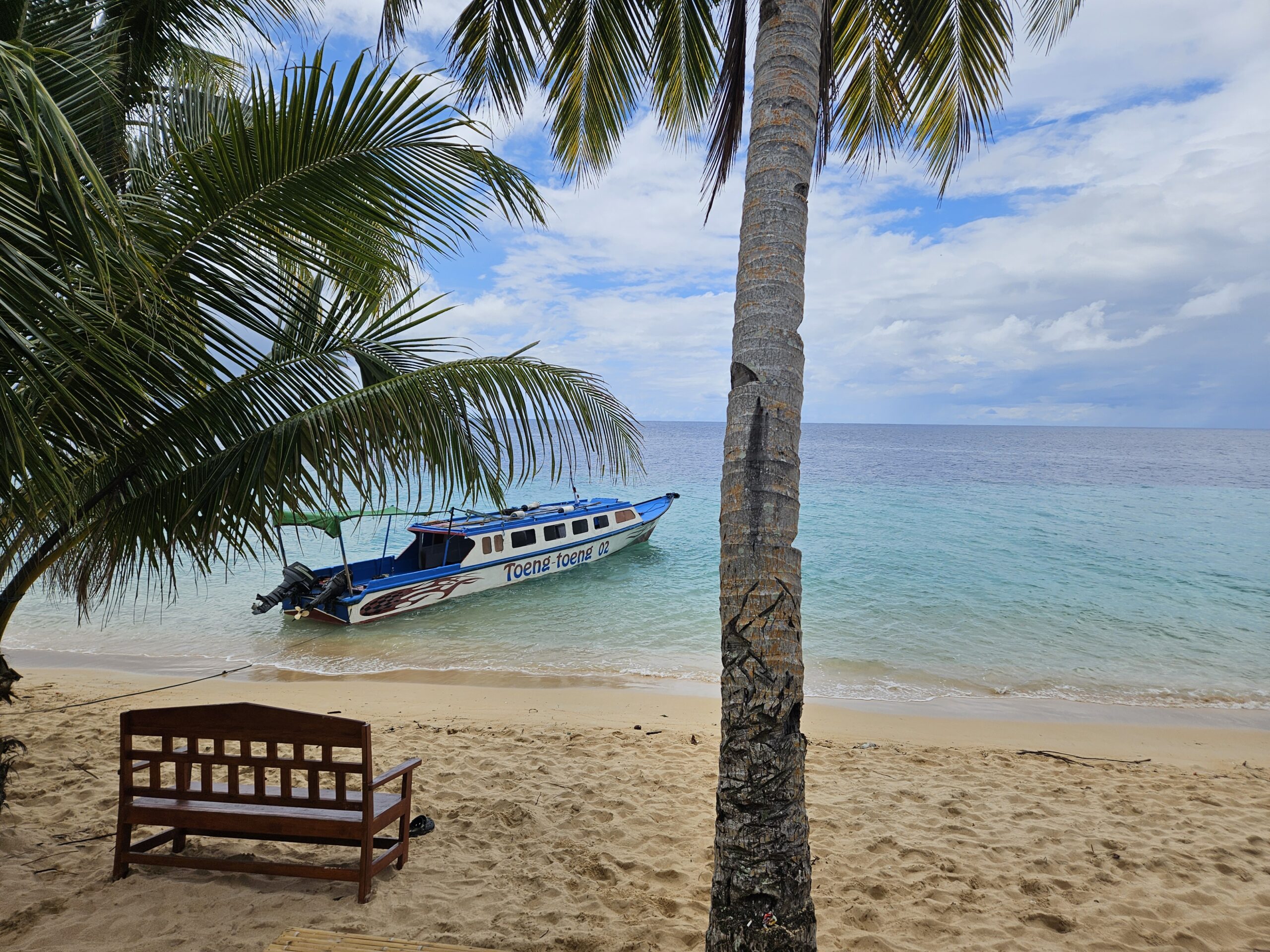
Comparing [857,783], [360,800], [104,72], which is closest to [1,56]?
[104,72]

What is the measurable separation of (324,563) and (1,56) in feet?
75.7

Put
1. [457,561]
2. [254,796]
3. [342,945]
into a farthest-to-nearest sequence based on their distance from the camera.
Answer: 1. [457,561]
2. [254,796]
3. [342,945]

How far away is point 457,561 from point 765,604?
14.4 metres

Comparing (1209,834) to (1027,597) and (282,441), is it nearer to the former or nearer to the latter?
(282,441)

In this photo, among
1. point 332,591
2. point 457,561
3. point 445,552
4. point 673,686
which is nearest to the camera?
point 673,686

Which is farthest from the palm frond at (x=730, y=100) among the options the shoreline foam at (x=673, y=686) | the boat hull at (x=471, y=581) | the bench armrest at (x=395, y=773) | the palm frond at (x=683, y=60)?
the boat hull at (x=471, y=581)

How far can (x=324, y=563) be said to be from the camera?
22672 millimetres

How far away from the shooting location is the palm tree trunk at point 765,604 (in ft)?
8.63

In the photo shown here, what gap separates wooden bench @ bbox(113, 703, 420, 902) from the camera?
11.5 feet

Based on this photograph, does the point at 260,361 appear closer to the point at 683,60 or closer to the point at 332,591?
the point at 683,60

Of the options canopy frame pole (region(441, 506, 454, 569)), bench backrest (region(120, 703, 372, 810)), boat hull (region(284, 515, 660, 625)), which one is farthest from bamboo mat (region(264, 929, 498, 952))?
canopy frame pole (region(441, 506, 454, 569))

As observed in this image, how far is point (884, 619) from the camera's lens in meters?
14.6

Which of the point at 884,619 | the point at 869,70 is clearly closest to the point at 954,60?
the point at 869,70

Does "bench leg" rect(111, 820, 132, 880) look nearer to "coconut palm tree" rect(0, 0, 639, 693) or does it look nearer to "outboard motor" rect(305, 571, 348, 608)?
"coconut palm tree" rect(0, 0, 639, 693)
